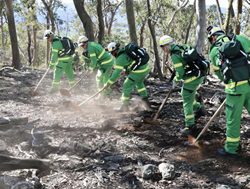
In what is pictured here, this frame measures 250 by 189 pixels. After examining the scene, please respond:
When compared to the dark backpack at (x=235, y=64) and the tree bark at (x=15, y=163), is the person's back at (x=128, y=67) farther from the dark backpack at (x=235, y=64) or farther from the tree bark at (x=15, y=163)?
the tree bark at (x=15, y=163)

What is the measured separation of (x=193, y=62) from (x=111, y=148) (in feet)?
7.12

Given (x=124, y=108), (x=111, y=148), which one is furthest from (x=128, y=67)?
(x=111, y=148)

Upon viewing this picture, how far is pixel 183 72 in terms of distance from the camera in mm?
6918

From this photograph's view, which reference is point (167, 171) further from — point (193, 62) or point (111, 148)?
point (193, 62)

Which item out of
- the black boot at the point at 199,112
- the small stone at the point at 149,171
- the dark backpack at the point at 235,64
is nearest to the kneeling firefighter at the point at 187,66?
the black boot at the point at 199,112

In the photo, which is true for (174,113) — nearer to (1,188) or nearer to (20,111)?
(20,111)

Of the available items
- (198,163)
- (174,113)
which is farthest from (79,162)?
(174,113)

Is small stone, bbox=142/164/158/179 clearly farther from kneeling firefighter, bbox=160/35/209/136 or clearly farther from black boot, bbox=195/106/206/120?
black boot, bbox=195/106/206/120

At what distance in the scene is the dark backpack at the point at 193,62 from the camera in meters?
6.77

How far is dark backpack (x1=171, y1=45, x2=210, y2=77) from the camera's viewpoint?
6.77 meters

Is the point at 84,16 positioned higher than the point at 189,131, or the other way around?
the point at 84,16

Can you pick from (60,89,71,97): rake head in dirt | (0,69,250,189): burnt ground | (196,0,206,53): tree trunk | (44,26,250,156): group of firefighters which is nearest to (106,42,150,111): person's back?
(44,26,250,156): group of firefighters

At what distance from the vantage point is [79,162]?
586 cm

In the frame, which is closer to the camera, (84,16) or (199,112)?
(199,112)
